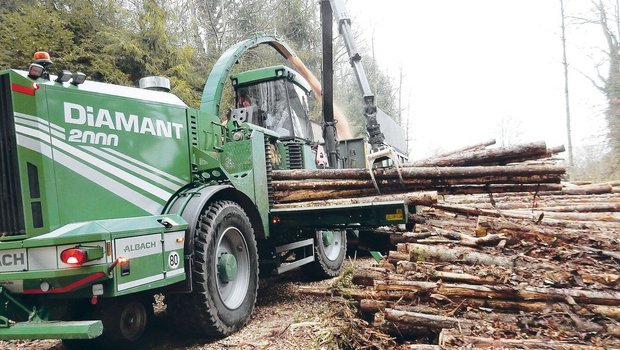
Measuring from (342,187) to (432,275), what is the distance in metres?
1.84

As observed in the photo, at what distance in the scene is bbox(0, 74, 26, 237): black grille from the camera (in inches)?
121

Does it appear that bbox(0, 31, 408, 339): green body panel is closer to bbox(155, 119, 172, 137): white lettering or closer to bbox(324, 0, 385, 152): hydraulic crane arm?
bbox(155, 119, 172, 137): white lettering

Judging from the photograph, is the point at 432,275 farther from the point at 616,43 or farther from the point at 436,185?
the point at 616,43

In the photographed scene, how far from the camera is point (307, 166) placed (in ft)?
22.4

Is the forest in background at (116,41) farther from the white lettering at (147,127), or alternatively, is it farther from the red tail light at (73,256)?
the red tail light at (73,256)

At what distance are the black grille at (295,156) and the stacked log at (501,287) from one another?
207 centimetres

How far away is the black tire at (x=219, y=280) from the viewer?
3777 mm

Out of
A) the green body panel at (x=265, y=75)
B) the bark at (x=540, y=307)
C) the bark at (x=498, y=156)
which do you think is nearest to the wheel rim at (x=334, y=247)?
the bark at (x=498, y=156)

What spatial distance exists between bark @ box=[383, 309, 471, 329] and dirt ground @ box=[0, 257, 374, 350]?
1.81ft

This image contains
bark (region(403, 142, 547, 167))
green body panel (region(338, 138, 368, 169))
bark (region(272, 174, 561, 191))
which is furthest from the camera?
green body panel (region(338, 138, 368, 169))

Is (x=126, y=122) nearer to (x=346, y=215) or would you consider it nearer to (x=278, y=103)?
(x=346, y=215)

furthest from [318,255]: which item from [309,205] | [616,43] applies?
[616,43]

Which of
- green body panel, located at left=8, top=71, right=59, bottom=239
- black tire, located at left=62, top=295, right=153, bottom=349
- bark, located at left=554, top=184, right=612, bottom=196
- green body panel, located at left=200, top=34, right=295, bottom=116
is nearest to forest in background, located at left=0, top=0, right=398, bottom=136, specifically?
green body panel, located at left=200, top=34, right=295, bottom=116

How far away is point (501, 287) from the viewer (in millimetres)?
3492
